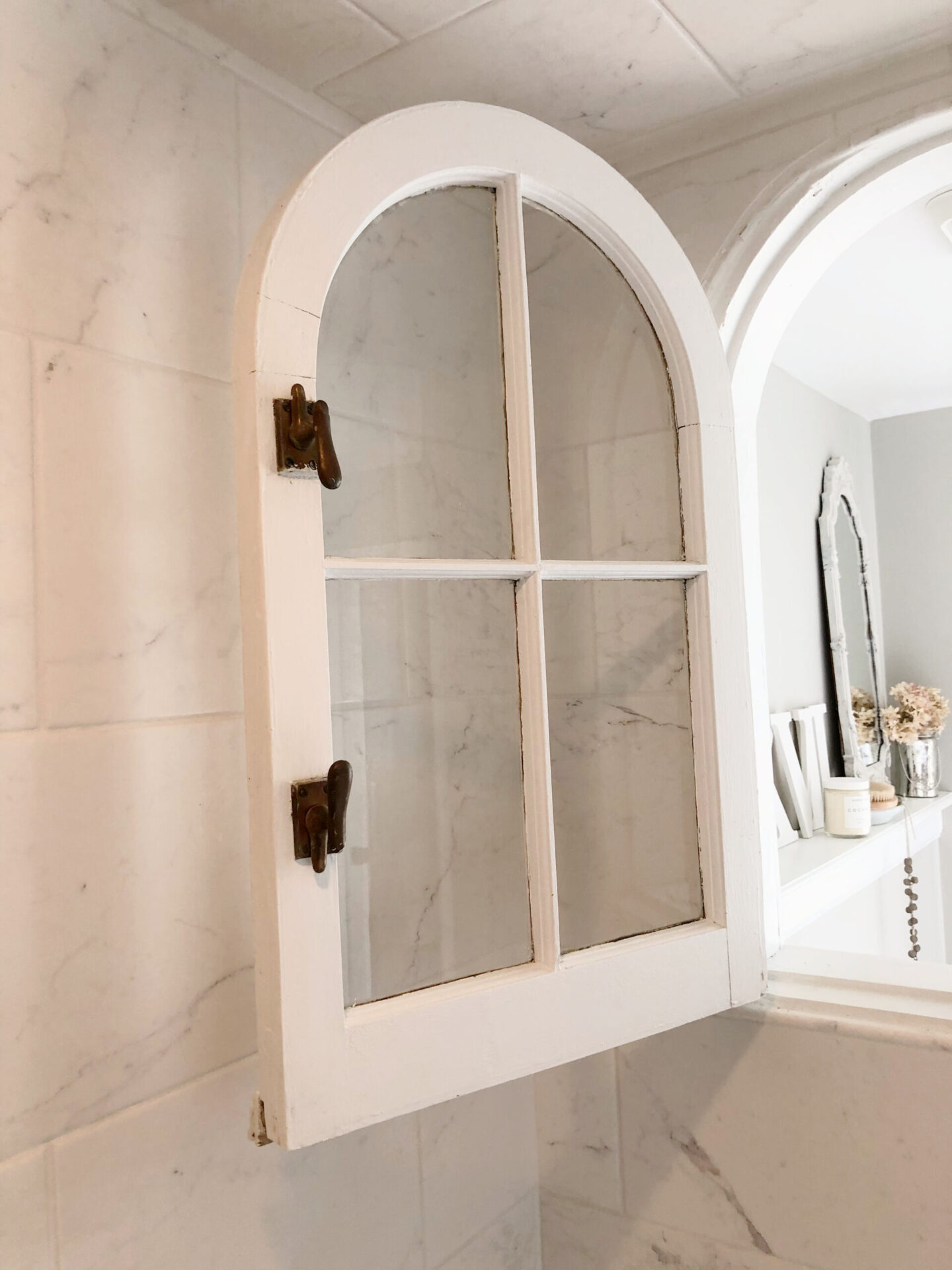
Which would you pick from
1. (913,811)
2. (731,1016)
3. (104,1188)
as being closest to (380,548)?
(104,1188)

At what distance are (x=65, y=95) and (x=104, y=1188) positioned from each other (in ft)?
3.11

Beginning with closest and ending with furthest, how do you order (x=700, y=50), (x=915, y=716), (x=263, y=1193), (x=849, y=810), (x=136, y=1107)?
(x=136, y=1107), (x=263, y=1193), (x=700, y=50), (x=849, y=810), (x=915, y=716)

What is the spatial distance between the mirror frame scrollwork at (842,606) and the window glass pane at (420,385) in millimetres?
2093

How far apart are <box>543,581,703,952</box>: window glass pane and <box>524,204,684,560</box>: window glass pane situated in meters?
0.05

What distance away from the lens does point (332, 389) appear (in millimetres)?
828

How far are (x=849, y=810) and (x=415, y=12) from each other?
197 cm

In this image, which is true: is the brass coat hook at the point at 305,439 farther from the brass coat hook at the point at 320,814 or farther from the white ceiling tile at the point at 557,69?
the white ceiling tile at the point at 557,69

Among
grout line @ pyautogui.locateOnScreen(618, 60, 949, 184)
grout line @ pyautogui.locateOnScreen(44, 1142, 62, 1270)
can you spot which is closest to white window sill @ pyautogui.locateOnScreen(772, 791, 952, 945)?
grout line @ pyautogui.locateOnScreen(44, 1142, 62, 1270)

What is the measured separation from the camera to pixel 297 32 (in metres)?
0.98

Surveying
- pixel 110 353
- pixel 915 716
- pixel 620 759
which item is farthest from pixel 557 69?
pixel 915 716

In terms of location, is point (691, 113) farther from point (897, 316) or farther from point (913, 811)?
point (913, 811)

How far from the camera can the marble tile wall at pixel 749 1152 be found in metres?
1.00

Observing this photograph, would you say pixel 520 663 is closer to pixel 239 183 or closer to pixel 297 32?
pixel 239 183

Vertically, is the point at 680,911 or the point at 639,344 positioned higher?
the point at 639,344
